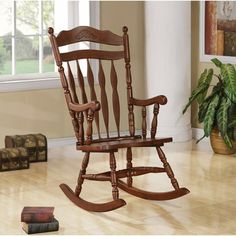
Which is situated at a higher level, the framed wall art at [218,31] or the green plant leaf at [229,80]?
the framed wall art at [218,31]

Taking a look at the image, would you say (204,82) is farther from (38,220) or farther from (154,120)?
(38,220)

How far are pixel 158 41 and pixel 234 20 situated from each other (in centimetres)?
83

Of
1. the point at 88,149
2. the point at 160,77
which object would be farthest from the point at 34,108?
the point at 88,149

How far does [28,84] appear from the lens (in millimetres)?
7254

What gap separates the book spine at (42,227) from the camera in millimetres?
4562

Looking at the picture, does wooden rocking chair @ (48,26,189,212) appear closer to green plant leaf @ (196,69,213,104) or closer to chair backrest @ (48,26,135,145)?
chair backrest @ (48,26,135,145)

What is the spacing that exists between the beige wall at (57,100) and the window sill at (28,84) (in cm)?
4

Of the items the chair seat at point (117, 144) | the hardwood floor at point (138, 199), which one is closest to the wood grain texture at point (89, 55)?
the chair seat at point (117, 144)

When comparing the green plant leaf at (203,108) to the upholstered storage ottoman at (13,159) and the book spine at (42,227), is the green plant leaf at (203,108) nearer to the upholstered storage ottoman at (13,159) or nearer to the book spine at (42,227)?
the upholstered storage ottoman at (13,159)

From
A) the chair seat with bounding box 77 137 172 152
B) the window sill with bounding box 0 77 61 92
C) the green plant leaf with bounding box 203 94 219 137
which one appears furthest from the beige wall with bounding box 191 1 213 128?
the chair seat with bounding box 77 137 172 152

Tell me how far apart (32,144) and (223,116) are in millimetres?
1761

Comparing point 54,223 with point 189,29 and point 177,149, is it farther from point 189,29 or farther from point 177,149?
point 189,29

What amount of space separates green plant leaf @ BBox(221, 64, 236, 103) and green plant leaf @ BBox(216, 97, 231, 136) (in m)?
0.08

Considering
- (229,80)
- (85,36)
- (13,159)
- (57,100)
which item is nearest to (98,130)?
(85,36)
